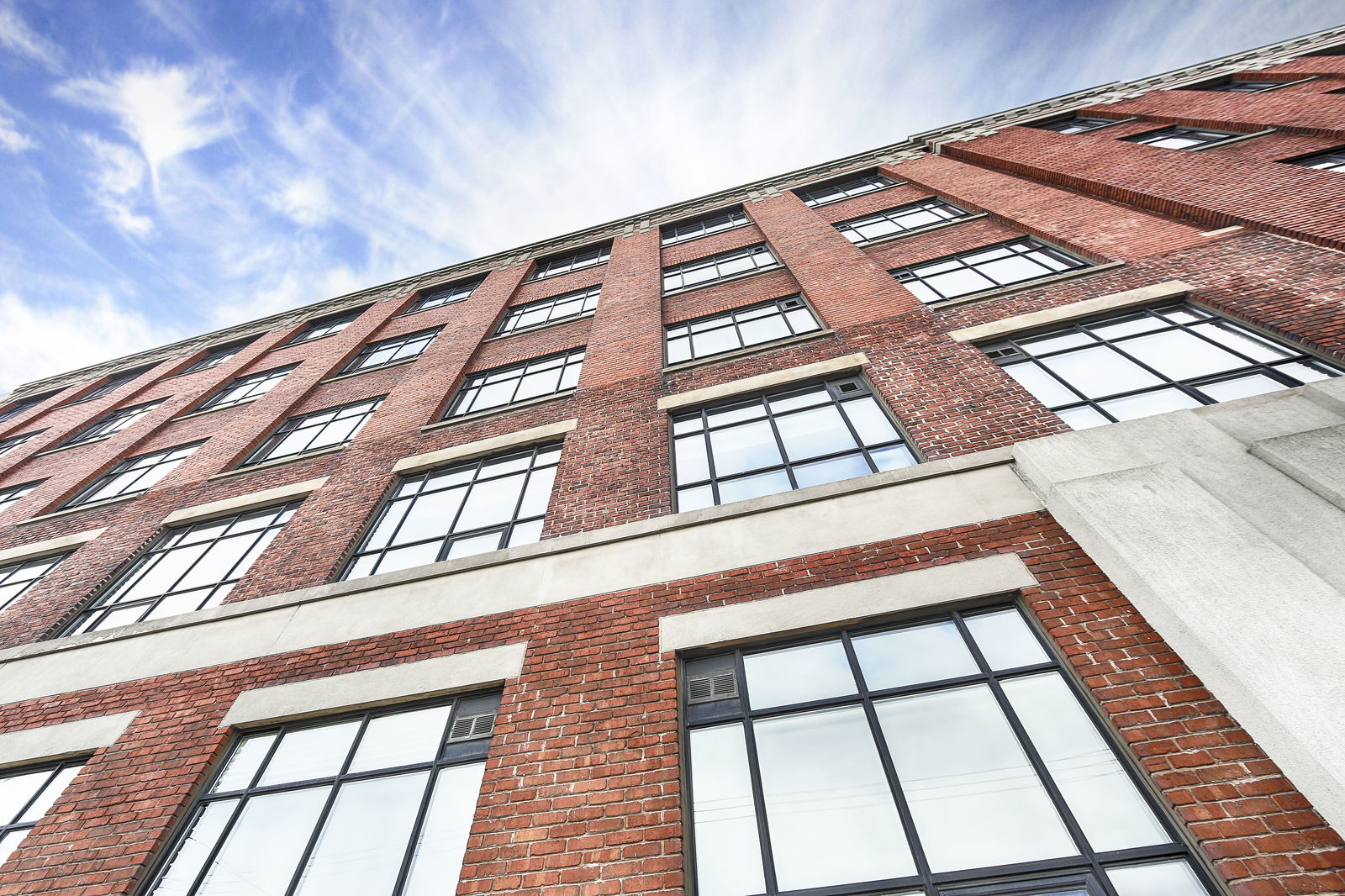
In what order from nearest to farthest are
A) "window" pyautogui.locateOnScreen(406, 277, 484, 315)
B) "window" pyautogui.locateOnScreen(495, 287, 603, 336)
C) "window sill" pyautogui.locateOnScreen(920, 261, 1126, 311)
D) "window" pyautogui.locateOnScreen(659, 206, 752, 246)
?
"window sill" pyautogui.locateOnScreen(920, 261, 1126, 311) < "window" pyautogui.locateOnScreen(495, 287, 603, 336) < "window" pyautogui.locateOnScreen(659, 206, 752, 246) < "window" pyautogui.locateOnScreen(406, 277, 484, 315)

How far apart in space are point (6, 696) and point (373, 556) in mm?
4540

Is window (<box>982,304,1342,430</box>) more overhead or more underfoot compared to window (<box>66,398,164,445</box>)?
more underfoot

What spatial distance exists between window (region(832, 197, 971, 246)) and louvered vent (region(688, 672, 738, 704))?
11430mm

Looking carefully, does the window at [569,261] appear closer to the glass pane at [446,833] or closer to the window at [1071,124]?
the window at [1071,124]

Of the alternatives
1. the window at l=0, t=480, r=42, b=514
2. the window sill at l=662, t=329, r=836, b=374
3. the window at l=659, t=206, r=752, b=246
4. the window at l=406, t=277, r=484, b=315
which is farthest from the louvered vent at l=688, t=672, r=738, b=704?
the window at l=0, t=480, r=42, b=514

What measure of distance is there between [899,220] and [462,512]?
496 inches

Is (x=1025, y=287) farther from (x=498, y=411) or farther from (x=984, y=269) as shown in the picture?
(x=498, y=411)

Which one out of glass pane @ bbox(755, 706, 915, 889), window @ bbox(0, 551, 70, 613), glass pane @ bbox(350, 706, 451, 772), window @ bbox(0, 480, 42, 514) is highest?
window @ bbox(0, 480, 42, 514)

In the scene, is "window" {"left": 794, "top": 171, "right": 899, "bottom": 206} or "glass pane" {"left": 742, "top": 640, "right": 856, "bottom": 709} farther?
"window" {"left": 794, "top": 171, "right": 899, "bottom": 206}

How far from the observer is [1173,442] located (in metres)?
5.37

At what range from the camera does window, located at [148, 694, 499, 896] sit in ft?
15.9

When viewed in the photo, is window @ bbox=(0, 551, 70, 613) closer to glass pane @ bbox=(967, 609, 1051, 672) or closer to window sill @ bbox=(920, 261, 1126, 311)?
glass pane @ bbox=(967, 609, 1051, 672)

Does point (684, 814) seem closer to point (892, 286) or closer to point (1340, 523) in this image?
point (1340, 523)

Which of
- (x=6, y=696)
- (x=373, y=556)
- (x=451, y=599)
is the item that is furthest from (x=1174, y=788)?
(x=6, y=696)
